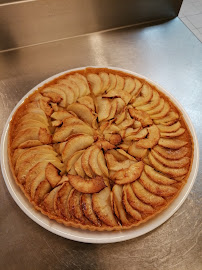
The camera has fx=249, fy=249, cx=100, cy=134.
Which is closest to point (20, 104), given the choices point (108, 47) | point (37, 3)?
point (37, 3)

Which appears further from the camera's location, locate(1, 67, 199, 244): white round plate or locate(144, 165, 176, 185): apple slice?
locate(144, 165, 176, 185): apple slice

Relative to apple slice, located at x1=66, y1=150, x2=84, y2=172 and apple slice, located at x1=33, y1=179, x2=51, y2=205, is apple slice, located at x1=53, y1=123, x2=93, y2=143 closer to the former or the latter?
apple slice, located at x1=66, y1=150, x2=84, y2=172

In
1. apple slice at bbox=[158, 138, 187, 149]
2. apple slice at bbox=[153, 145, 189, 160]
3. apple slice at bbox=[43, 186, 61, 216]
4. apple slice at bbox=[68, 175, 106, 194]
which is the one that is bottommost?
apple slice at bbox=[43, 186, 61, 216]

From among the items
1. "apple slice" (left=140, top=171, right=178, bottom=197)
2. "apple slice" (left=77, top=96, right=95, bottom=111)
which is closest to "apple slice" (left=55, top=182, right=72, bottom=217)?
"apple slice" (left=140, top=171, right=178, bottom=197)

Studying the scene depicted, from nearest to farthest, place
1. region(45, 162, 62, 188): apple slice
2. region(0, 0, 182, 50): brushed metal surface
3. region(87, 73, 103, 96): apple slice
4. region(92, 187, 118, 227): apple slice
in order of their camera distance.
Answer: region(92, 187, 118, 227): apple slice < region(45, 162, 62, 188): apple slice < region(87, 73, 103, 96): apple slice < region(0, 0, 182, 50): brushed metal surface

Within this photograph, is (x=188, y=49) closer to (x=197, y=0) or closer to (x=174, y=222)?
(x=197, y=0)

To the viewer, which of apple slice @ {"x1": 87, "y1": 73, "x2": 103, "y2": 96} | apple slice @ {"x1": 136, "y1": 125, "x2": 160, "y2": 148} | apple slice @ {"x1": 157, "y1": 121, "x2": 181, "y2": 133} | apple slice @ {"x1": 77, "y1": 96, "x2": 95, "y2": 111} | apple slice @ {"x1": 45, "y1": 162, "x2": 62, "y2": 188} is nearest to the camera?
apple slice @ {"x1": 45, "y1": 162, "x2": 62, "y2": 188}

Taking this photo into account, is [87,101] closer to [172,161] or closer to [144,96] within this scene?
[144,96]
